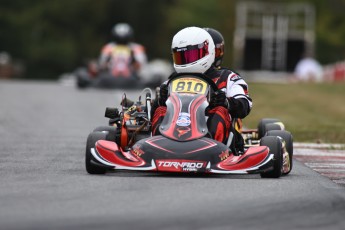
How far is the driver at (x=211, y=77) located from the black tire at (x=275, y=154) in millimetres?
496

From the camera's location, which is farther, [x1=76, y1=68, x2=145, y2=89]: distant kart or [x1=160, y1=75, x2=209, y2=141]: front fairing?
[x1=76, y1=68, x2=145, y2=89]: distant kart

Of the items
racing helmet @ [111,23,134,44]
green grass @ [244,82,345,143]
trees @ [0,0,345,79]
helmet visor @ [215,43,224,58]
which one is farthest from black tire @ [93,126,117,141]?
trees @ [0,0,345,79]

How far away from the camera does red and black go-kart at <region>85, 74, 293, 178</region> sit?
34.1 feet

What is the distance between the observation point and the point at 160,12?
9431cm

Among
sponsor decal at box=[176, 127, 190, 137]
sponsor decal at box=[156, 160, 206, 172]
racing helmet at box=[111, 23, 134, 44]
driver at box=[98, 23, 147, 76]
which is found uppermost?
Result: sponsor decal at box=[176, 127, 190, 137]

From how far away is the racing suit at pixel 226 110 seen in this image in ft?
36.2

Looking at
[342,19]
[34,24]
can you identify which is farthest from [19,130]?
[34,24]

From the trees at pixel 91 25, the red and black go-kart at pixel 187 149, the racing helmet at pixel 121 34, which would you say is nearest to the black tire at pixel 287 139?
the red and black go-kart at pixel 187 149

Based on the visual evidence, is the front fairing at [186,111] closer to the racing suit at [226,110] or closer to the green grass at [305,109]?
the racing suit at [226,110]

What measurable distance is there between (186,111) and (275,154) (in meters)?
0.87

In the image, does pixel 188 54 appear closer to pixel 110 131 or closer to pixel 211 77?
pixel 211 77

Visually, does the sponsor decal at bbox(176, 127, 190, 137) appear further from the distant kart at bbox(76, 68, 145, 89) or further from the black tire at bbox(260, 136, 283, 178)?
the distant kart at bbox(76, 68, 145, 89)

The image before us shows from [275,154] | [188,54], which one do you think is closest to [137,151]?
[275,154]

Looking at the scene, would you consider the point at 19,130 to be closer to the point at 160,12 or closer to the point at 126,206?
the point at 126,206
